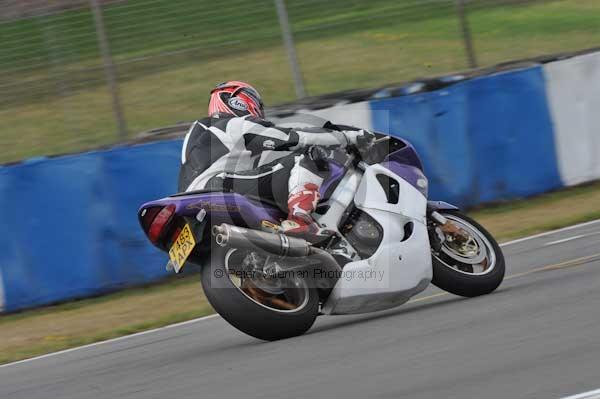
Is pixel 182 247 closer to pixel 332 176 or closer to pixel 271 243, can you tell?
pixel 271 243

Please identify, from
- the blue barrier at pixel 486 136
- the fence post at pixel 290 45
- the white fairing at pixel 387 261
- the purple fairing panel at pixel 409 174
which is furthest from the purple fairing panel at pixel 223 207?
the fence post at pixel 290 45

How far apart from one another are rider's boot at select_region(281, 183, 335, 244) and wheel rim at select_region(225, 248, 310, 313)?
0.92 feet

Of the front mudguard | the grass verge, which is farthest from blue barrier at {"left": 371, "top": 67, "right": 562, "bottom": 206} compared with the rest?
the front mudguard

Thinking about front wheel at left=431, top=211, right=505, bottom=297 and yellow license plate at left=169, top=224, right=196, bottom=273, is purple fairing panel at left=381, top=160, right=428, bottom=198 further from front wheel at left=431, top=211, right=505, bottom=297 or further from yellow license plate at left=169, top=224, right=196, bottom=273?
yellow license plate at left=169, top=224, right=196, bottom=273

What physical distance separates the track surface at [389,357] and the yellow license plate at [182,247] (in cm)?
60

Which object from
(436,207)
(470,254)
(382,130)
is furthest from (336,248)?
(382,130)

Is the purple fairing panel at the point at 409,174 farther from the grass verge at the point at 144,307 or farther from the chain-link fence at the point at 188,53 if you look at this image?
the chain-link fence at the point at 188,53

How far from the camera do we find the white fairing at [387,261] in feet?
22.1

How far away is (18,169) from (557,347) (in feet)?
20.3

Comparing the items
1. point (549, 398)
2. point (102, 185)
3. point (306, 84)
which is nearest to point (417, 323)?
point (549, 398)

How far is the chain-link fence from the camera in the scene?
1091 cm

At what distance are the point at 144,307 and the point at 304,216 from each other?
3.35m

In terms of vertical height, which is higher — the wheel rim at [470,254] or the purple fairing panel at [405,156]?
the purple fairing panel at [405,156]

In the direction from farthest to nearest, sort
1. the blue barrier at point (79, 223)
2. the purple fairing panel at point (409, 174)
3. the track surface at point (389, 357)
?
the blue barrier at point (79, 223)
the purple fairing panel at point (409, 174)
the track surface at point (389, 357)
